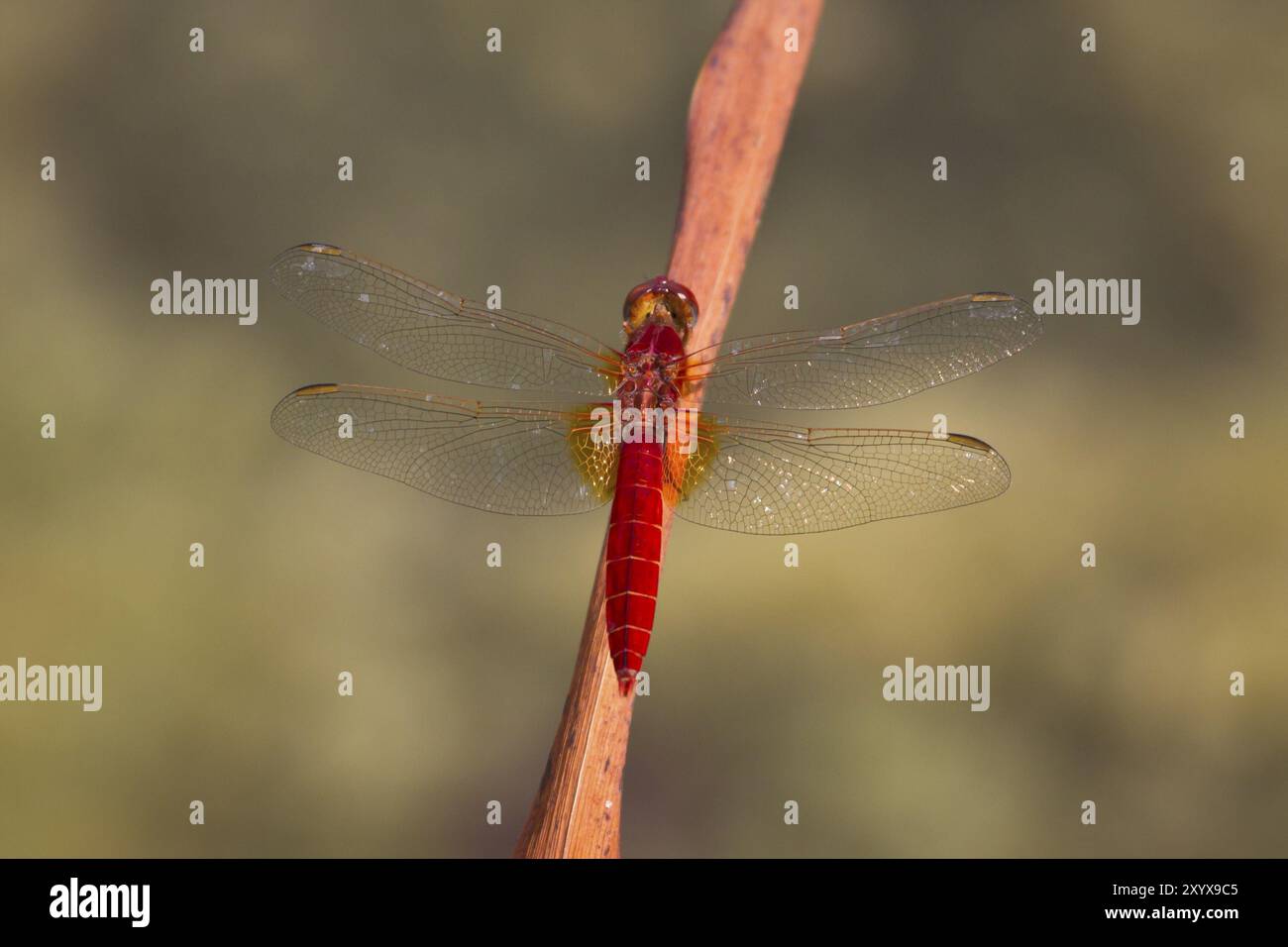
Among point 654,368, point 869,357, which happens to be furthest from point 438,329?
point 869,357

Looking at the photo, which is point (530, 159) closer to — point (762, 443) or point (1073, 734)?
point (762, 443)

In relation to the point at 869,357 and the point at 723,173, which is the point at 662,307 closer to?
the point at 723,173

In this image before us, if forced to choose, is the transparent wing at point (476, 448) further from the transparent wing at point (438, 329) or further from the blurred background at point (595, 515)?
the blurred background at point (595, 515)

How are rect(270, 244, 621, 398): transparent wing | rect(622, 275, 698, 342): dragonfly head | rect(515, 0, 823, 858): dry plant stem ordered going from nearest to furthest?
rect(515, 0, 823, 858): dry plant stem
rect(622, 275, 698, 342): dragonfly head
rect(270, 244, 621, 398): transparent wing

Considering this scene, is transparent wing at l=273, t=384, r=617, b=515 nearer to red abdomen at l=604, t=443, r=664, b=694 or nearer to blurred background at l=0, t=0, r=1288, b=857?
red abdomen at l=604, t=443, r=664, b=694

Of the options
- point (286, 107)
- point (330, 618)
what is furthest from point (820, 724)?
point (286, 107)

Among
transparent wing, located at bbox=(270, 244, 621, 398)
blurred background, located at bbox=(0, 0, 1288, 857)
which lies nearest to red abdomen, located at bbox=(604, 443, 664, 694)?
transparent wing, located at bbox=(270, 244, 621, 398)
